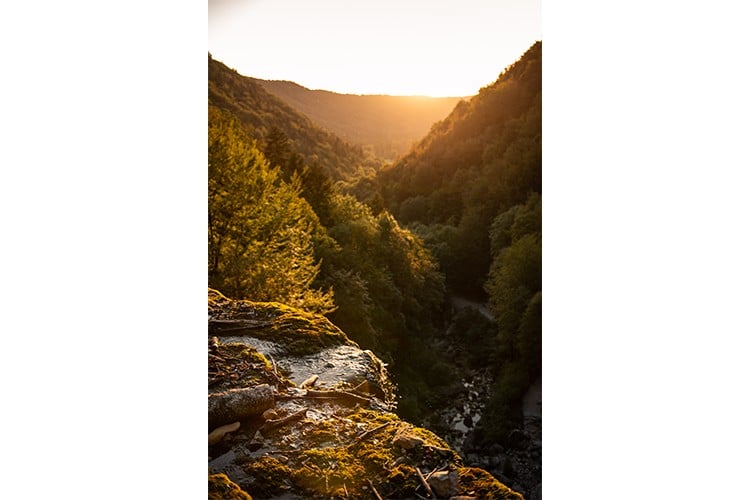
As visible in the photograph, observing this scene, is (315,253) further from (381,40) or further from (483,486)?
(483,486)

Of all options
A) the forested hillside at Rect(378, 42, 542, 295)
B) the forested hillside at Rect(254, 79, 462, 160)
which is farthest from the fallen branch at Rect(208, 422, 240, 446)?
the forested hillside at Rect(254, 79, 462, 160)

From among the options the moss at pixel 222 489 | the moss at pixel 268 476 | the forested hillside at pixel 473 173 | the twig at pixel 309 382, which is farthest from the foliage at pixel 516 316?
the moss at pixel 222 489

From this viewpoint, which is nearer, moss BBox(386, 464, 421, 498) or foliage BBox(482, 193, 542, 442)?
moss BBox(386, 464, 421, 498)

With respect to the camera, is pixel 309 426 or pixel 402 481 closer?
pixel 402 481

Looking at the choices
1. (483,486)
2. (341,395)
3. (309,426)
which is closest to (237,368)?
(309,426)

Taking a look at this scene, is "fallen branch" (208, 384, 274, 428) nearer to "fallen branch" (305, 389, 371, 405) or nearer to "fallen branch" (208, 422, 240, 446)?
"fallen branch" (208, 422, 240, 446)
